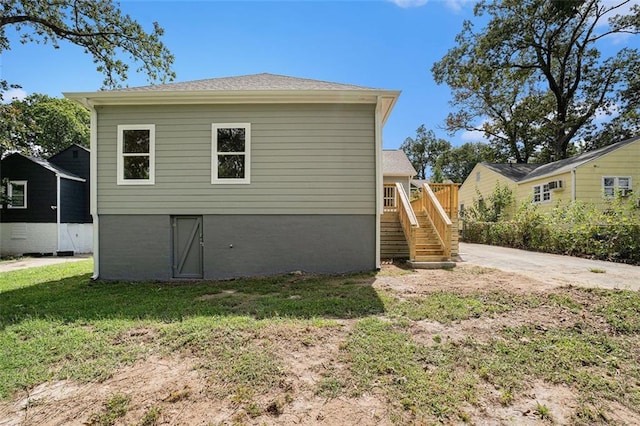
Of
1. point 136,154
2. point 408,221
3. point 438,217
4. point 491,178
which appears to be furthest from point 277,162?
point 491,178

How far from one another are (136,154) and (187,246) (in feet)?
8.09

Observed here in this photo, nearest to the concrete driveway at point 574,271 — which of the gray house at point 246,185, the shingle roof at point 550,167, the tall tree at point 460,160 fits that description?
the gray house at point 246,185

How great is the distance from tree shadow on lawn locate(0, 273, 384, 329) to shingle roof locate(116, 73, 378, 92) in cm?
434

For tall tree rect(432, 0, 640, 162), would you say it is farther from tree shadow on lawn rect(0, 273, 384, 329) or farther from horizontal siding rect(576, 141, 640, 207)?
tree shadow on lawn rect(0, 273, 384, 329)

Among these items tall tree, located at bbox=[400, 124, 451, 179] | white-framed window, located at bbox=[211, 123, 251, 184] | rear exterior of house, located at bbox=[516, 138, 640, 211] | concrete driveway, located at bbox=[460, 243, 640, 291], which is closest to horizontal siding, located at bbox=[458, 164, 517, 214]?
rear exterior of house, located at bbox=[516, 138, 640, 211]

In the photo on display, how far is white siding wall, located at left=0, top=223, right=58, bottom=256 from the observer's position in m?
14.0

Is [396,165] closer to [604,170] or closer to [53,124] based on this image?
[604,170]

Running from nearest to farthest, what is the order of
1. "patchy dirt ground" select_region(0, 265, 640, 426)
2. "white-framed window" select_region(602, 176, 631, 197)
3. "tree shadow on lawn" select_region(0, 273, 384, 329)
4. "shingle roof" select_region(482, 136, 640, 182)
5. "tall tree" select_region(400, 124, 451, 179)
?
1. "patchy dirt ground" select_region(0, 265, 640, 426)
2. "tree shadow on lawn" select_region(0, 273, 384, 329)
3. "white-framed window" select_region(602, 176, 631, 197)
4. "shingle roof" select_region(482, 136, 640, 182)
5. "tall tree" select_region(400, 124, 451, 179)

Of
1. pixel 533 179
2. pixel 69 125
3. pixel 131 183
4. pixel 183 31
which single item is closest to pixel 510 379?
pixel 131 183

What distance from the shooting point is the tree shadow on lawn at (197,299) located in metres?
4.34

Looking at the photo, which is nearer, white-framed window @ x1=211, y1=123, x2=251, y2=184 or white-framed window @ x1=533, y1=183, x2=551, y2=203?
white-framed window @ x1=211, y1=123, x2=251, y2=184

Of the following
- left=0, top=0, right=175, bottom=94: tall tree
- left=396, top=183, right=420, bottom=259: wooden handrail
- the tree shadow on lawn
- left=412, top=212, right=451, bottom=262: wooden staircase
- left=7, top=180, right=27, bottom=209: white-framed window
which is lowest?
the tree shadow on lawn

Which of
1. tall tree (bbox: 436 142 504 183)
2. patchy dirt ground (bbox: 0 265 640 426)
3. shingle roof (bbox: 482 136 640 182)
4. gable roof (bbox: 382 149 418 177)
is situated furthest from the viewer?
tall tree (bbox: 436 142 504 183)

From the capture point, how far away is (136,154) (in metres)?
7.07
